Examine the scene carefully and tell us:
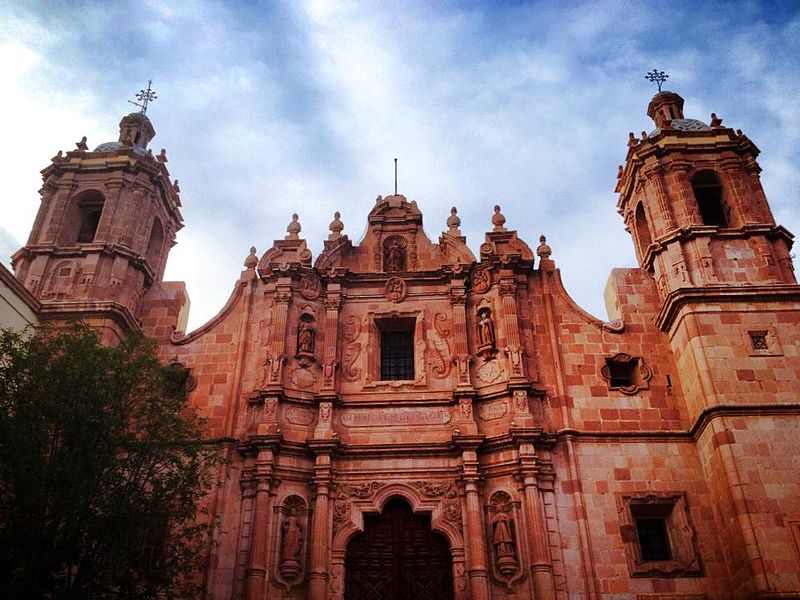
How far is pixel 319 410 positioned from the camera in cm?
1933

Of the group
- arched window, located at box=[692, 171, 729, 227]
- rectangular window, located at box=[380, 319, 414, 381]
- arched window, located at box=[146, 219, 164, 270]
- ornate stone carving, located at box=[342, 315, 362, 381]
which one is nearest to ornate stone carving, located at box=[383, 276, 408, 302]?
rectangular window, located at box=[380, 319, 414, 381]

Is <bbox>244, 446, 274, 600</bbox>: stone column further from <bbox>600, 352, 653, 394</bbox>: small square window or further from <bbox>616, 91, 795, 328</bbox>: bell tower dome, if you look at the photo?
<bbox>616, 91, 795, 328</bbox>: bell tower dome

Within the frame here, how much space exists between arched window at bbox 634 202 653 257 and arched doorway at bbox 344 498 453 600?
10571mm

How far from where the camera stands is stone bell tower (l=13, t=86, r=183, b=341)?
20469 mm

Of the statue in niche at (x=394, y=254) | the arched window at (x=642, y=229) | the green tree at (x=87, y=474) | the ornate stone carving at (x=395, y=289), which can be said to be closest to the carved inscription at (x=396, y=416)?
the ornate stone carving at (x=395, y=289)

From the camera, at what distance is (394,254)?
22.6m

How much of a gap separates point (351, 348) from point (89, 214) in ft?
30.9

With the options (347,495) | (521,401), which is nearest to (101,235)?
(347,495)

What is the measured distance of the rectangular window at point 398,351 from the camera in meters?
20.7

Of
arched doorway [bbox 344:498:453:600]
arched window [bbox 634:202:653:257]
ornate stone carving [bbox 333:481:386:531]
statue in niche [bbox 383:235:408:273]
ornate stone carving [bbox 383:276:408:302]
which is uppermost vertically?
arched window [bbox 634:202:653:257]

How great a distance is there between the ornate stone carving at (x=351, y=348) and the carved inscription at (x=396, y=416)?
1.09 m

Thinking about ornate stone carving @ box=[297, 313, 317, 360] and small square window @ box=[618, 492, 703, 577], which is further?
ornate stone carving @ box=[297, 313, 317, 360]

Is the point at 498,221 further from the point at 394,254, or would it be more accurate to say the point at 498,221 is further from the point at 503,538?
the point at 503,538

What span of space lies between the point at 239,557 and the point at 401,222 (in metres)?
10.3
